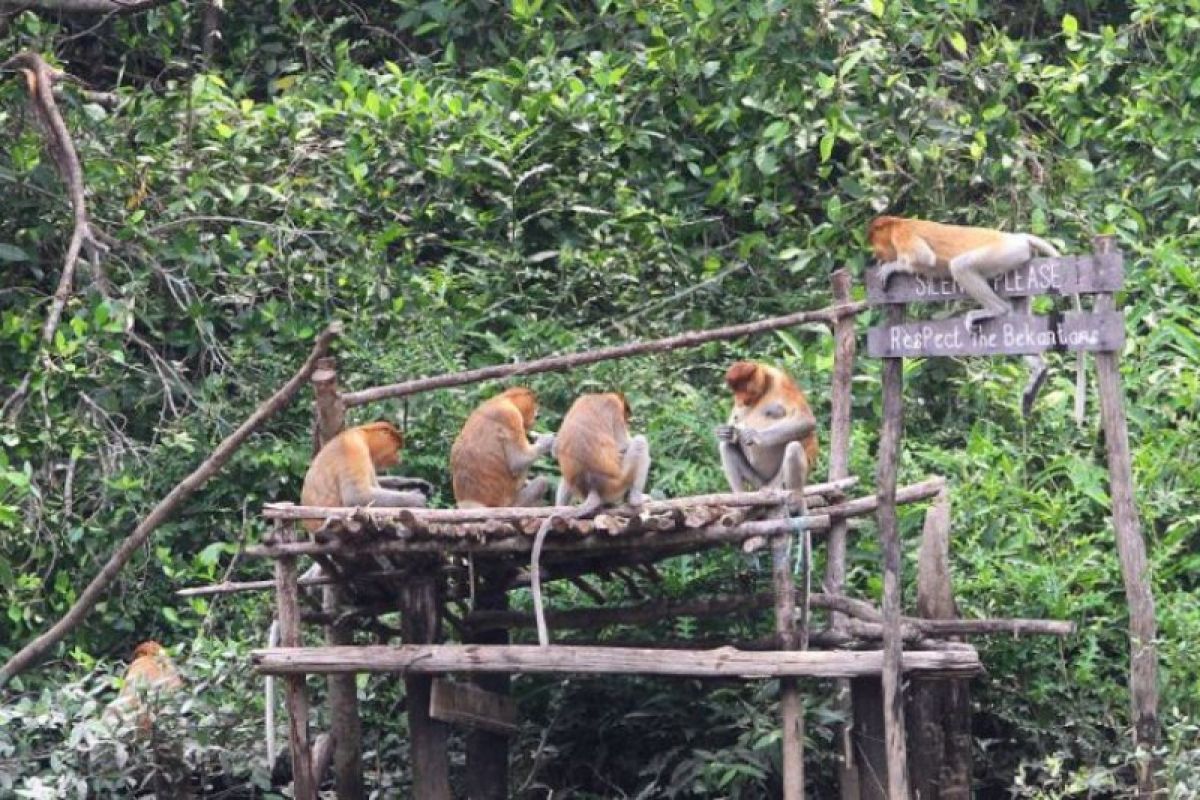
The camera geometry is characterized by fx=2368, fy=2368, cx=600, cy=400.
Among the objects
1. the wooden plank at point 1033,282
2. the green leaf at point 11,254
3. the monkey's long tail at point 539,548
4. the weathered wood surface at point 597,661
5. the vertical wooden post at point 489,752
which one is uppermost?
the green leaf at point 11,254

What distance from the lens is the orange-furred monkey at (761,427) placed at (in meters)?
9.87

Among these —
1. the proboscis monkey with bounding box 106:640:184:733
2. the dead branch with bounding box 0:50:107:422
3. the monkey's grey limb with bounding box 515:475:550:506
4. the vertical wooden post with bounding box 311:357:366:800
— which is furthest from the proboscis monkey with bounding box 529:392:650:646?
the dead branch with bounding box 0:50:107:422

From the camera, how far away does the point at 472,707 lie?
9.55m

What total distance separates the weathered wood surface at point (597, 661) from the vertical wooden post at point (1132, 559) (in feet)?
2.49

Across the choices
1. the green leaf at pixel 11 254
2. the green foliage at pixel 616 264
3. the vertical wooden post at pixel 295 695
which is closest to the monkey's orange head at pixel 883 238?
the green foliage at pixel 616 264

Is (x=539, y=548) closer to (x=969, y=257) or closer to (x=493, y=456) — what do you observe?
(x=493, y=456)

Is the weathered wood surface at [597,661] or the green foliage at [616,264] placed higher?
the green foliage at [616,264]

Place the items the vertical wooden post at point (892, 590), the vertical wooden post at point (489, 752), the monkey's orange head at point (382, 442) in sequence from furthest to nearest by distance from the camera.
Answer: the vertical wooden post at point (489, 752)
the monkey's orange head at point (382, 442)
the vertical wooden post at point (892, 590)

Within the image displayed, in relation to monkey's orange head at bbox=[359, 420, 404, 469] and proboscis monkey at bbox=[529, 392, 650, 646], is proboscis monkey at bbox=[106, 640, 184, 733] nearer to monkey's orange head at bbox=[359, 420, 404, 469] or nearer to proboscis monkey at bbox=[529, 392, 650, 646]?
monkey's orange head at bbox=[359, 420, 404, 469]

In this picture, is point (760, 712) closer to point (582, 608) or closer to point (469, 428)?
point (582, 608)

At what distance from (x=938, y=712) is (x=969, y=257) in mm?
1942

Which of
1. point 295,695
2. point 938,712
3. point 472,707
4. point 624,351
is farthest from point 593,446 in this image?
point 938,712

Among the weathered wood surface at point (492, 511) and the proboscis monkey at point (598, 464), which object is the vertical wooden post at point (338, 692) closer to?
the weathered wood surface at point (492, 511)

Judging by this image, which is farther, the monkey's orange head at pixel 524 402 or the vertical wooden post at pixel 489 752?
the vertical wooden post at pixel 489 752
